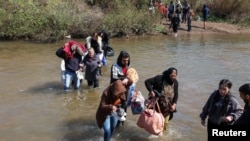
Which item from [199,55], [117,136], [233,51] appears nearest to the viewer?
[117,136]

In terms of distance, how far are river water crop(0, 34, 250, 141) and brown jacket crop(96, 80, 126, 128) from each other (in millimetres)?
1333

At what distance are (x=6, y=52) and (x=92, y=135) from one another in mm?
11672

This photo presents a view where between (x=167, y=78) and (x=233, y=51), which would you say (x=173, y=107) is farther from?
(x=233, y=51)

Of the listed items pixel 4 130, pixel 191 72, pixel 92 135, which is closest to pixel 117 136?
pixel 92 135

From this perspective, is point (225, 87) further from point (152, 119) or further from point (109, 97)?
point (109, 97)

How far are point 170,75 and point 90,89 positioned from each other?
4.76 metres

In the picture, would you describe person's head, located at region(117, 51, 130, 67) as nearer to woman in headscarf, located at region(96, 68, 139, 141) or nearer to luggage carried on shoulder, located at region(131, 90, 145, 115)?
luggage carried on shoulder, located at region(131, 90, 145, 115)

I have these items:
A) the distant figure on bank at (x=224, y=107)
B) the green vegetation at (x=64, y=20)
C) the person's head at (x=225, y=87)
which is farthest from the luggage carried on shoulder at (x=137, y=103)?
the green vegetation at (x=64, y=20)

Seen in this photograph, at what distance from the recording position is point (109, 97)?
265 inches

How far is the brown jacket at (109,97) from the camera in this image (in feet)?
21.7

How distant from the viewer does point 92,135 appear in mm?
8109

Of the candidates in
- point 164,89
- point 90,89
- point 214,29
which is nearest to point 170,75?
point 164,89

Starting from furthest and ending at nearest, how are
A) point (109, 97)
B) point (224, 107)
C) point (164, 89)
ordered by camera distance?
point (164, 89), point (109, 97), point (224, 107)

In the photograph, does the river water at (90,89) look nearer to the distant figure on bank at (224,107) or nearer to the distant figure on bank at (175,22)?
the distant figure on bank at (224,107)
